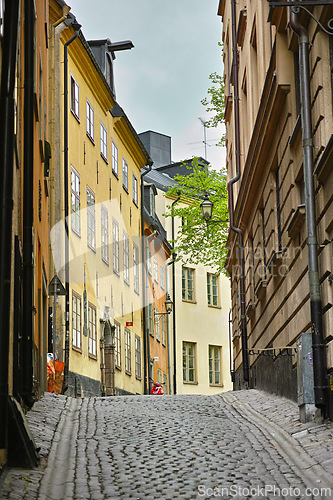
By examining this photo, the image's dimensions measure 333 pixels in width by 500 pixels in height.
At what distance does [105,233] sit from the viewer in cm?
2597

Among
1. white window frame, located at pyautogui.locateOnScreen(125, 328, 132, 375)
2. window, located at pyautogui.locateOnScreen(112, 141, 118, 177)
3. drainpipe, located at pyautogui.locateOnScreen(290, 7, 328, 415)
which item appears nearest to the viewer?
drainpipe, located at pyautogui.locateOnScreen(290, 7, 328, 415)

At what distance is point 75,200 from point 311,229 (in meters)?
12.8

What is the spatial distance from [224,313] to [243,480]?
115ft

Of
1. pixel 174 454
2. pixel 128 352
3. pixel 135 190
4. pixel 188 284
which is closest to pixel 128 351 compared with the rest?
pixel 128 352

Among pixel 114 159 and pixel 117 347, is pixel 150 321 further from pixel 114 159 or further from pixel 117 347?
pixel 114 159

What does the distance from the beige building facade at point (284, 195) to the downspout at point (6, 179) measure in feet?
12.6

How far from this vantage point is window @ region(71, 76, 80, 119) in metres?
22.4

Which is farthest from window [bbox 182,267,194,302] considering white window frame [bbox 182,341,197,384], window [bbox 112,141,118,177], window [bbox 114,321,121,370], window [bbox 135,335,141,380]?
window [bbox 114,321,121,370]

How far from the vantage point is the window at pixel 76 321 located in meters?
20.8

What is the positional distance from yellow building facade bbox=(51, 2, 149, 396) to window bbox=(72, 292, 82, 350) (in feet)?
0.08

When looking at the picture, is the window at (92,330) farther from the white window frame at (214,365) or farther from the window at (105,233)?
the white window frame at (214,365)

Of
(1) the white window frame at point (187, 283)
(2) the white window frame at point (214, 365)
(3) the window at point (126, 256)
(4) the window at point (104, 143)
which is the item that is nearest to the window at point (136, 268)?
(3) the window at point (126, 256)

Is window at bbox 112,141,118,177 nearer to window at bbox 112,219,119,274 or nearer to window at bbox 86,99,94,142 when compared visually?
window at bbox 112,219,119,274

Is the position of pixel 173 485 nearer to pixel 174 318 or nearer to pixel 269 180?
pixel 269 180
